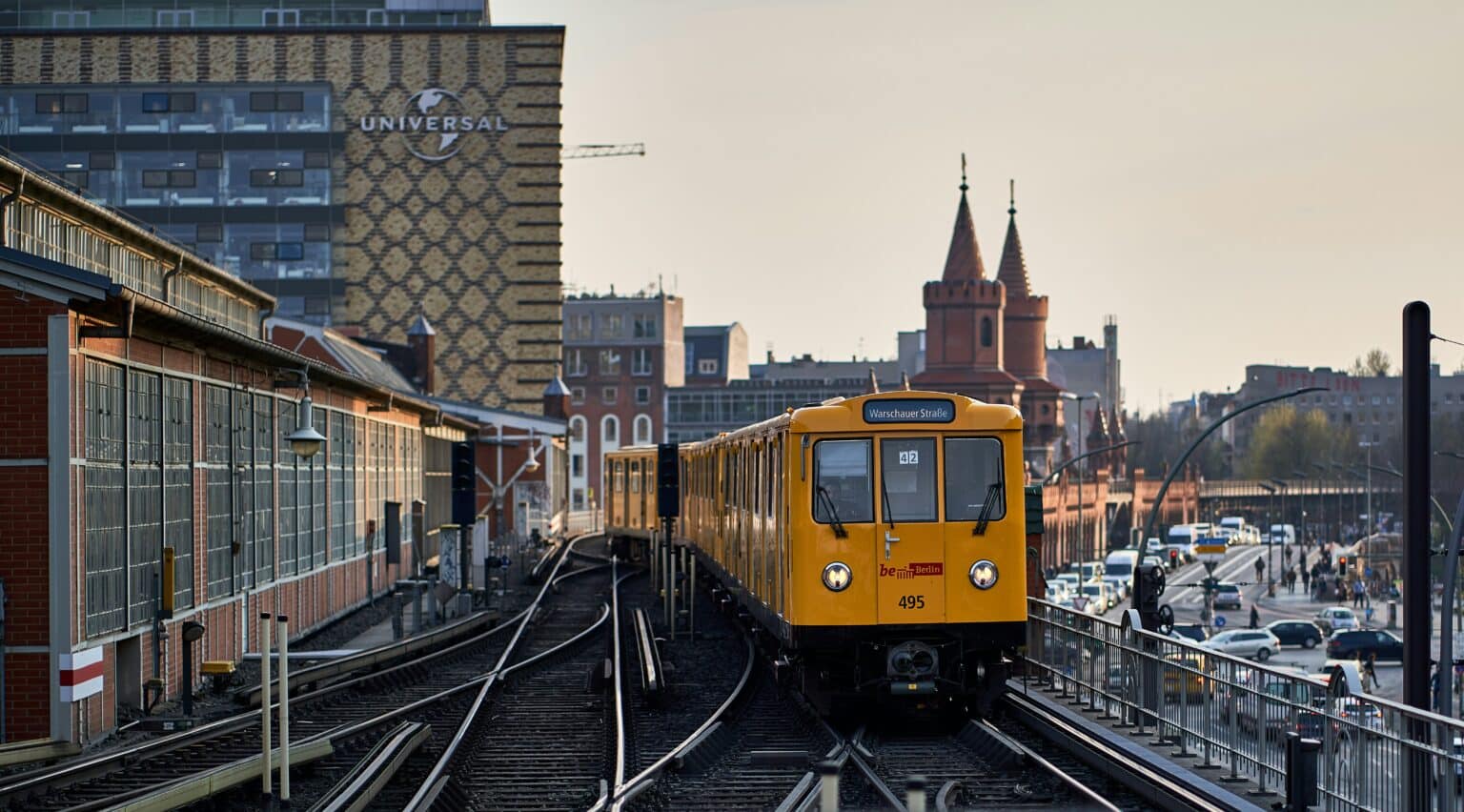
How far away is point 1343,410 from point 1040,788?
185m

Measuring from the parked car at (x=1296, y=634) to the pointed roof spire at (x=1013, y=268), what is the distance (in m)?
59.5

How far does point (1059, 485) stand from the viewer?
101 metres

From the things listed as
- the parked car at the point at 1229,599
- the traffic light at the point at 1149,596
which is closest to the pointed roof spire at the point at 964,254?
the parked car at the point at 1229,599

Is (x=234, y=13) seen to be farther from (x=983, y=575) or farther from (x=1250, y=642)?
(x=983, y=575)

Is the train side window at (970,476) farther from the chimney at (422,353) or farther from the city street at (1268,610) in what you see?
the chimney at (422,353)

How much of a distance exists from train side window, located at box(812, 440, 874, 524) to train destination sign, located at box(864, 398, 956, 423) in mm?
284

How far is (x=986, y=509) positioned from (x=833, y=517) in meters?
1.50

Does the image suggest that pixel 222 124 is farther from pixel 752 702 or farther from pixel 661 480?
pixel 752 702

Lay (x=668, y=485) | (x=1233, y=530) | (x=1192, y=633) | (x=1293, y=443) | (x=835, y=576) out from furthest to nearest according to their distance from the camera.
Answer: (x=1293, y=443) → (x=1233, y=530) → (x=1192, y=633) → (x=668, y=485) → (x=835, y=576)

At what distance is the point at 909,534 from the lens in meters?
17.4

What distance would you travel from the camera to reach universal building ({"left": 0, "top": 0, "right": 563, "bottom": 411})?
3209 inches

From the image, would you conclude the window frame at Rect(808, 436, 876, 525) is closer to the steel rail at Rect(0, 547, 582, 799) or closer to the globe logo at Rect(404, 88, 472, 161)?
the steel rail at Rect(0, 547, 582, 799)

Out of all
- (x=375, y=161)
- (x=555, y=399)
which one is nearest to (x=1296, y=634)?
(x=555, y=399)

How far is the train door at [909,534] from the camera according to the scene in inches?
683
